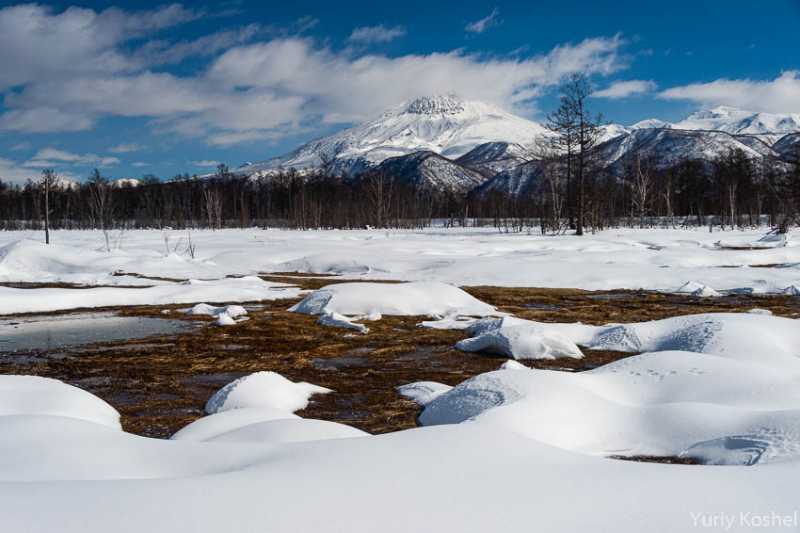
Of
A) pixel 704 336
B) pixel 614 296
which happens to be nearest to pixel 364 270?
pixel 614 296

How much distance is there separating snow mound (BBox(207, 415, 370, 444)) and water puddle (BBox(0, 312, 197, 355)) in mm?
5513

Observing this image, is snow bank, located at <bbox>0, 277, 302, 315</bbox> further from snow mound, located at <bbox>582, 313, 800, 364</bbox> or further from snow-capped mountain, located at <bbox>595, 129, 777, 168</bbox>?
snow-capped mountain, located at <bbox>595, 129, 777, 168</bbox>

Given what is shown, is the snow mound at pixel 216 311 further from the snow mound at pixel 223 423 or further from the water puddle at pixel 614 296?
the water puddle at pixel 614 296

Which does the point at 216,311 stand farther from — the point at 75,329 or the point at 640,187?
the point at 640,187

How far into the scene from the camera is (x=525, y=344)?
21.8 feet

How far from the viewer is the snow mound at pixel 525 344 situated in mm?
6570

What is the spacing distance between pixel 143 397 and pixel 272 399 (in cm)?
155

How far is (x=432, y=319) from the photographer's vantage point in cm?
952

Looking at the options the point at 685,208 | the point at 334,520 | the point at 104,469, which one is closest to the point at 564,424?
the point at 334,520

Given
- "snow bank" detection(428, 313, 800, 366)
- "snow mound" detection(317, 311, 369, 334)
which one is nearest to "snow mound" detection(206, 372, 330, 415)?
"snow bank" detection(428, 313, 800, 366)

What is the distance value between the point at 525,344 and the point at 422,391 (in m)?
2.19

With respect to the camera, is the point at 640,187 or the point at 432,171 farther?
the point at 432,171

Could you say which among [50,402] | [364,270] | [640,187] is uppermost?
[640,187]

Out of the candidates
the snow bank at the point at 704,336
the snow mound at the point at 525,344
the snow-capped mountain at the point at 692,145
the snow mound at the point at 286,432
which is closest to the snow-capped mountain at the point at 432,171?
the snow-capped mountain at the point at 692,145
